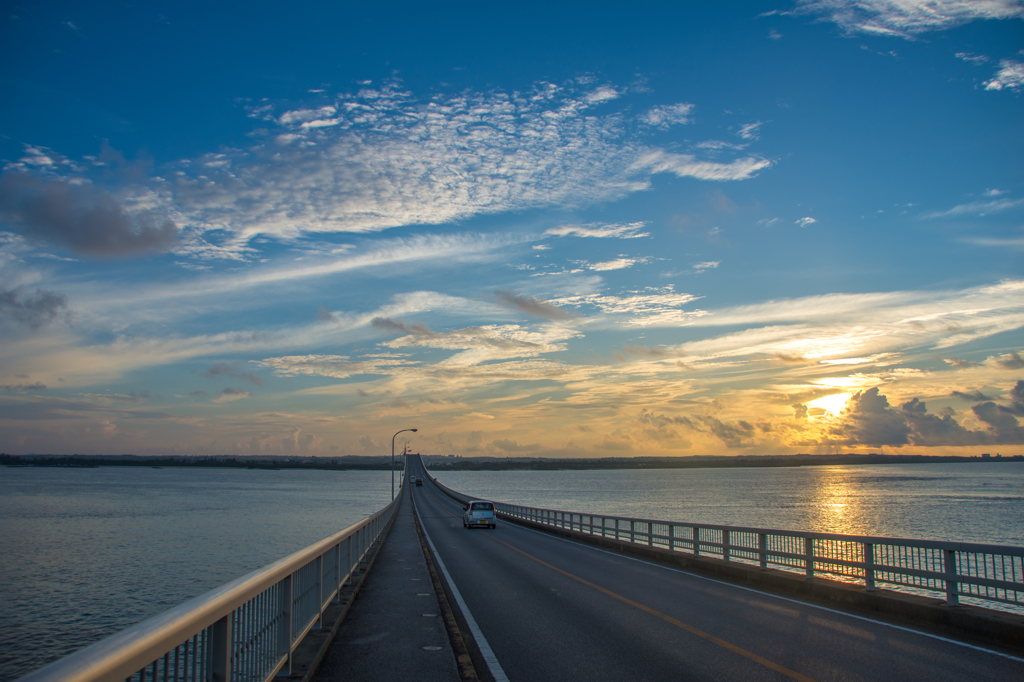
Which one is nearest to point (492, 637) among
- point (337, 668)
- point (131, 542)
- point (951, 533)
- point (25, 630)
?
point (337, 668)

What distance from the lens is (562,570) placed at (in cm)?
1812

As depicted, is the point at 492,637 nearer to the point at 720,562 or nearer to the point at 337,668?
the point at 337,668

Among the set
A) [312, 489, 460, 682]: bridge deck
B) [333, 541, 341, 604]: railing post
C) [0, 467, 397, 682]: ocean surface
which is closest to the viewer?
[312, 489, 460, 682]: bridge deck

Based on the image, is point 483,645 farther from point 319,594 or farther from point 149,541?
point 149,541

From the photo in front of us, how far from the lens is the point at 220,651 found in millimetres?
4316

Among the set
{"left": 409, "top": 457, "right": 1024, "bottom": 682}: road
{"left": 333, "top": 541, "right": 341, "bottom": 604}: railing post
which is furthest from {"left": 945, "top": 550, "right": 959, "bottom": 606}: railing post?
{"left": 333, "top": 541, "right": 341, "bottom": 604}: railing post

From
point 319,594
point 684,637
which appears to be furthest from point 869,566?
point 319,594

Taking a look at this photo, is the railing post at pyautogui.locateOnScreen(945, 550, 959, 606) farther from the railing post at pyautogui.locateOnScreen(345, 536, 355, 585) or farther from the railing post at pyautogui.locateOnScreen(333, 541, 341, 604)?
the railing post at pyautogui.locateOnScreen(345, 536, 355, 585)

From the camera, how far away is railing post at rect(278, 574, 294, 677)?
6.50 meters

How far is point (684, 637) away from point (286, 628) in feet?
18.9

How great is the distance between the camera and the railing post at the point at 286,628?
650 centimetres

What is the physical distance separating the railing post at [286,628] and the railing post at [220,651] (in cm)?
221

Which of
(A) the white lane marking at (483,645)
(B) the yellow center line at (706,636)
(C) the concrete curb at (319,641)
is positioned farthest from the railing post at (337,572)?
(B) the yellow center line at (706,636)

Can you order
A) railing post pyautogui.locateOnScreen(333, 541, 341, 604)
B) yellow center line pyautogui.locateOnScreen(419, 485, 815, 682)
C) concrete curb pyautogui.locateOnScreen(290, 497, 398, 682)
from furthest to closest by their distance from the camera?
railing post pyautogui.locateOnScreen(333, 541, 341, 604), yellow center line pyautogui.locateOnScreen(419, 485, 815, 682), concrete curb pyautogui.locateOnScreen(290, 497, 398, 682)
